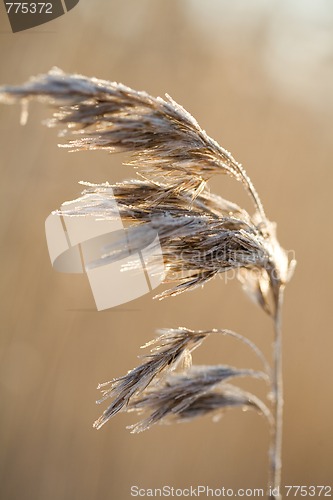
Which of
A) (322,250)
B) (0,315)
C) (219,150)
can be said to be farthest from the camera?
(322,250)

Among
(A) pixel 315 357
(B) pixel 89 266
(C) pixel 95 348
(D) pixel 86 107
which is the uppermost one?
(D) pixel 86 107

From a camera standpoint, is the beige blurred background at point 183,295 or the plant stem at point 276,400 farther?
the beige blurred background at point 183,295

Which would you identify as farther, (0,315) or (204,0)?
(204,0)

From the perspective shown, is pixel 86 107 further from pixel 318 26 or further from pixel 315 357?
pixel 318 26

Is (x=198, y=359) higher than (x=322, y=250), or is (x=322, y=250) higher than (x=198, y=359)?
(x=322, y=250)

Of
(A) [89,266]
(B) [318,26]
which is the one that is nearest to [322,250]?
(B) [318,26]

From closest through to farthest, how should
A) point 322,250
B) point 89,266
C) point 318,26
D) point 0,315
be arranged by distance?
point 89,266, point 0,315, point 322,250, point 318,26

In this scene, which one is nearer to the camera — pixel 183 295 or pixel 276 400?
pixel 276 400

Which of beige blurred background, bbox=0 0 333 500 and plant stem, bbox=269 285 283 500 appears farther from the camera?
beige blurred background, bbox=0 0 333 500
